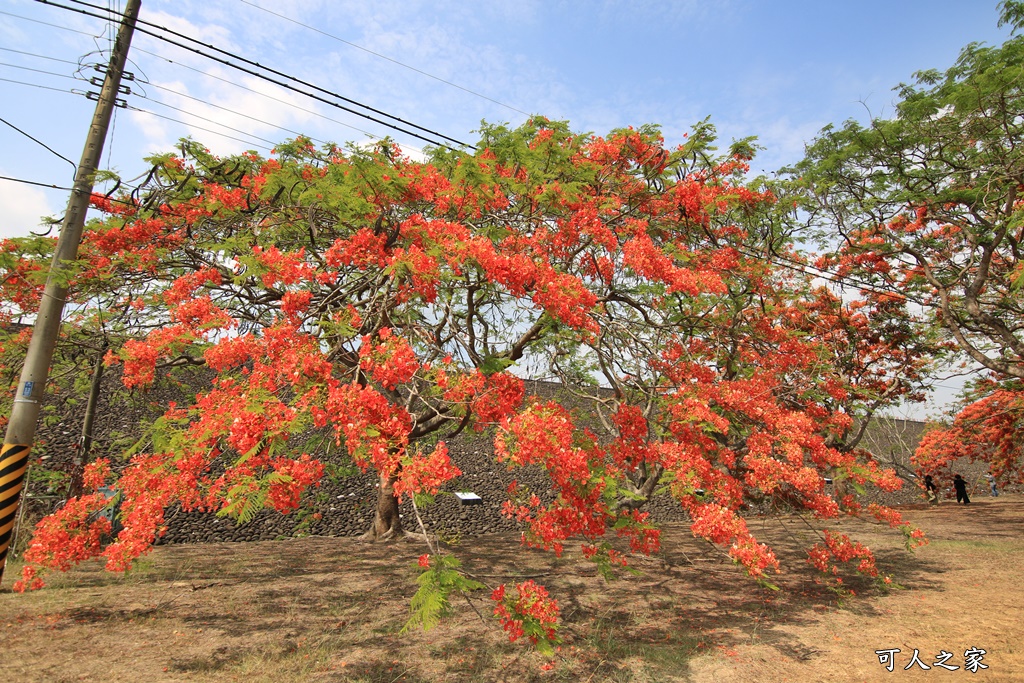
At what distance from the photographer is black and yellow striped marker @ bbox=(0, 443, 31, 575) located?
438cm

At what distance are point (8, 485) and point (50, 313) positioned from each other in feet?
4.98

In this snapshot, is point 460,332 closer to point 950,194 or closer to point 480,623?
point 480,623

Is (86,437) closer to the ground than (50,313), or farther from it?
closer to the ground

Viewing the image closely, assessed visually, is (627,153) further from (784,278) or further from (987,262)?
(987,262)

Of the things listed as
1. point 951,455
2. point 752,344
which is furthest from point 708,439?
point 951,455

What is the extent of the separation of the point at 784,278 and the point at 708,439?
6.19m

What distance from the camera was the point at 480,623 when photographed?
5992mm

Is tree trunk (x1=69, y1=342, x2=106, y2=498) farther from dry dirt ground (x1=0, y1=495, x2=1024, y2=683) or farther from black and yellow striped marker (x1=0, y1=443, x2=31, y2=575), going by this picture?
black and yellow striped marker (x1=0, y1=443, x2=31, y2=575)

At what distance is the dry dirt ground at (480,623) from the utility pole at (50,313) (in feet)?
4.82

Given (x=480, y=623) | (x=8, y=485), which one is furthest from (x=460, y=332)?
(x=8, y=485)

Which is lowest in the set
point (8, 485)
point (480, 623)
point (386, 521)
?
point (480, 623)

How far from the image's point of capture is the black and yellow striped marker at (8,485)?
4379 millimetres

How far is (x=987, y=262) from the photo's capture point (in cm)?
842

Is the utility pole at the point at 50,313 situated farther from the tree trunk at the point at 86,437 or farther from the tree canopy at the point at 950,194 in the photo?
the tree canopy at the point at 950,194
